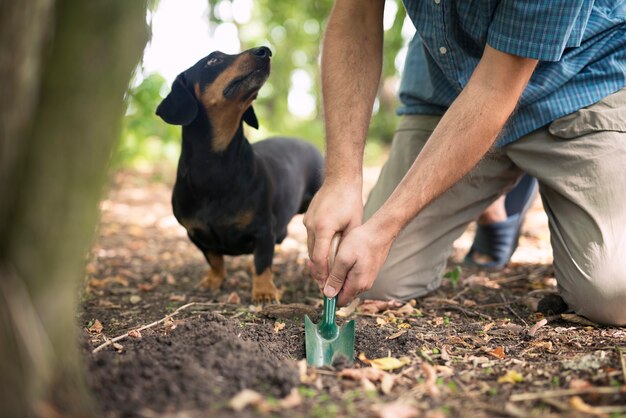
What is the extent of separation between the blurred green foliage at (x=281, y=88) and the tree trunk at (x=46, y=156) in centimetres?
156

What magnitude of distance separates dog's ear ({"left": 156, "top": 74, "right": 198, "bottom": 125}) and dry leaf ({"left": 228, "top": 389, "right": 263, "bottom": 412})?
2044mm

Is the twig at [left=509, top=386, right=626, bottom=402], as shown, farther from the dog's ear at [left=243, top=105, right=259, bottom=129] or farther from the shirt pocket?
the dog's ear at [left=243, top=105, right=259, bottom=129]

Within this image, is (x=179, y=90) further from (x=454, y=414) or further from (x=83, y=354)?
(x=454, y=414)

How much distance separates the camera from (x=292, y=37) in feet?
43.4

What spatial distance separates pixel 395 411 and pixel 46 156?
3.34 ft

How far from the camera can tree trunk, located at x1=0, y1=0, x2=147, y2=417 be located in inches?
51.8

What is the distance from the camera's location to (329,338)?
92.3 inches

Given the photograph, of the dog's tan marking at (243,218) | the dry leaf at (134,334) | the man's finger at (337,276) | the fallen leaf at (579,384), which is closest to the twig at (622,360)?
the fallen leaf at (579,384)

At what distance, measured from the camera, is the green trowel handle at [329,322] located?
2.34 meters

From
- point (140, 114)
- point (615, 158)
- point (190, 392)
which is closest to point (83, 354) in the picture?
point (190, 392)

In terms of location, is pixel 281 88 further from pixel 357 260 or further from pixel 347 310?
pixel 357 260

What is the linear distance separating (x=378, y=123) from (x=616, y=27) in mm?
10000

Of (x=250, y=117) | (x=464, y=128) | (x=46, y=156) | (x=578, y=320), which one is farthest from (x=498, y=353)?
(x=250, y=117)

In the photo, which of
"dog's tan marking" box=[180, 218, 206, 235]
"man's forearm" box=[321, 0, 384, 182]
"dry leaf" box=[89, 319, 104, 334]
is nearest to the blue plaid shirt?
"man's forearm" box=[321, 0, 384, 182]
